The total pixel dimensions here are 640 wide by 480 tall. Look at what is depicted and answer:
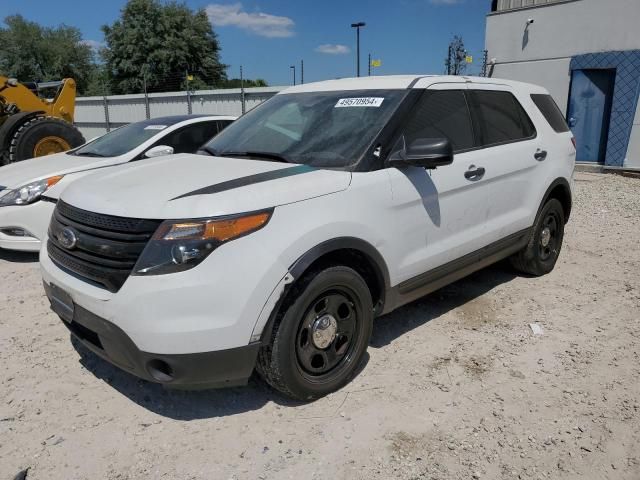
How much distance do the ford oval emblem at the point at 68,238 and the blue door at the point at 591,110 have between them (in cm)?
1216

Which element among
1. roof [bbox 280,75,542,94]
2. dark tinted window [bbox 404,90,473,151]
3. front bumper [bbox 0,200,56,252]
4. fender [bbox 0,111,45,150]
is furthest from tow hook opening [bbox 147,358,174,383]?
fender [bbox 0,111,45,150]

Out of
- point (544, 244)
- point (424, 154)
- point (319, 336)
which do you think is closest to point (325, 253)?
point (319, 336)

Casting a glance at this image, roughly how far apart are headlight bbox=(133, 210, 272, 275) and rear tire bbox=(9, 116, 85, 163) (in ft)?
23.5

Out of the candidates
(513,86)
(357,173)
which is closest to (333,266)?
(357,173)

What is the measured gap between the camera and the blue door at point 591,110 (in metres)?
11.7

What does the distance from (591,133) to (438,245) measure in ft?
34.4

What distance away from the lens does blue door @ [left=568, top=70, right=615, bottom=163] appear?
462 inches

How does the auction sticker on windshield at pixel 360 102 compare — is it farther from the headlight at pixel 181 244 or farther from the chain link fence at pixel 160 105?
the chain link fence at pixel 160 105

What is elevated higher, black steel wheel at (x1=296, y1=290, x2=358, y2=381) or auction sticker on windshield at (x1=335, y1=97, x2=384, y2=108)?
auction sticker on windshield at (x1=335, y1=97, x2=384, y2=108)

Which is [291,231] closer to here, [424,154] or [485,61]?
[424,154]

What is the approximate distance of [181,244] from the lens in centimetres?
241

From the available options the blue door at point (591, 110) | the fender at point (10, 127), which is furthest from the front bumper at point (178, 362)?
the blue door at point (591, 110)

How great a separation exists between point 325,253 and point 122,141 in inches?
183

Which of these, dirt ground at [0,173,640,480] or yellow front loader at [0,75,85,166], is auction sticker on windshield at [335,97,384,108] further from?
yellow front loader at [0,75,85,166]
